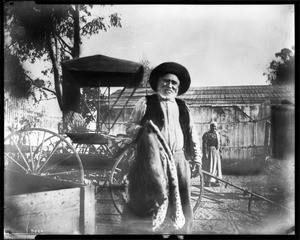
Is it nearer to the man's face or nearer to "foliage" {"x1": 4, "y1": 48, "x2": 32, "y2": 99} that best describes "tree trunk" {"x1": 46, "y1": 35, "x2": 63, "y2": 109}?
"foliage" {"x1": 4, "y1": 48, "x2": 32, "y2": 99}

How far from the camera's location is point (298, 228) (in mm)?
3697

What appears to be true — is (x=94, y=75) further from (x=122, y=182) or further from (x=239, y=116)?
(x=239, y=116)

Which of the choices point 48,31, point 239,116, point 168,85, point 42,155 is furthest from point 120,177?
point 48,31

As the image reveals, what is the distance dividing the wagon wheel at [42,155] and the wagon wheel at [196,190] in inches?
54.3

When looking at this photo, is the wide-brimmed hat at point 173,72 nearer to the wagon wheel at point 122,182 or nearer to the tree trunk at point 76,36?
the wagon wheel at point 122,182

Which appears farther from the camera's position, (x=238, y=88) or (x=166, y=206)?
(x=238, y=88)

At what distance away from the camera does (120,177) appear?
3.74 m

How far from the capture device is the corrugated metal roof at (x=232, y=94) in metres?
3.79

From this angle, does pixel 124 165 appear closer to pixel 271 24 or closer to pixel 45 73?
pixel 45 73

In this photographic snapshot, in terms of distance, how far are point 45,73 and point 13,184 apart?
1.40 m

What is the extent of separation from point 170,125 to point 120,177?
0.85 m

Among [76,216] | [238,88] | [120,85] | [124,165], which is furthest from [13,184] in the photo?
[238,88]

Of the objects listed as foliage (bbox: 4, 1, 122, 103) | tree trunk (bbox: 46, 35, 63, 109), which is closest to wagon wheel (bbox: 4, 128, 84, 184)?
tree trunk (bbox: 46, 35, 63, 109)

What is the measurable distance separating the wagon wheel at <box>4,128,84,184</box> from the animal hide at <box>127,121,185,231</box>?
76 cm
